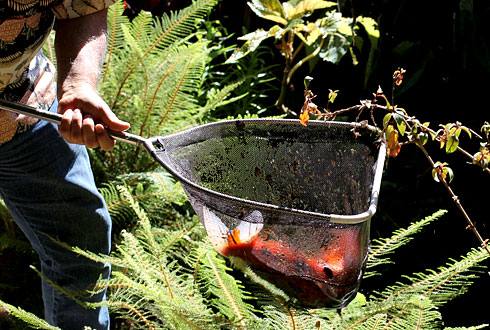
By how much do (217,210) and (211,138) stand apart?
0.82ft

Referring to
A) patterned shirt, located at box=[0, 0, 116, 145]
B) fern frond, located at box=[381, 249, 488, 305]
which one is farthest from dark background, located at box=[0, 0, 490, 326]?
patterned shirt, located at box=[0, 0, 116, 145]

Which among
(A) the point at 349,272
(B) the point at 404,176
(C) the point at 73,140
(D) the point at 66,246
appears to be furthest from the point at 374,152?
(B) the point at 404,176

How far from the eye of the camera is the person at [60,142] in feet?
4.00

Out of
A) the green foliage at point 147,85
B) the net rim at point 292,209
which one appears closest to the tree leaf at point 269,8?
the green foliage at point 147,85

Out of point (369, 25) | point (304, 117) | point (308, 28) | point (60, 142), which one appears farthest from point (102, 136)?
point (369, 25)

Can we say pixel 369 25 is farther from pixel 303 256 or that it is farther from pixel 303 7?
pixel 303 256

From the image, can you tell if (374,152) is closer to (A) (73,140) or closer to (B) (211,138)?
(B) (211,138)

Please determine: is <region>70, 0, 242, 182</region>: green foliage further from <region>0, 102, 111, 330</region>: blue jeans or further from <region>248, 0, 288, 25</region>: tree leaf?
<region>0, 102, 111, 330</region>: blue jeans

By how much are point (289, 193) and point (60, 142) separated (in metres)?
0.59

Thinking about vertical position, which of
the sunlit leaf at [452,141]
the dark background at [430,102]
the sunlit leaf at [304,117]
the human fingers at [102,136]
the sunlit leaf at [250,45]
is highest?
the sunlit leaf at [304,117]

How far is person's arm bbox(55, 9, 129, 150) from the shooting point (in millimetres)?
1181

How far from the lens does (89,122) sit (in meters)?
1.18

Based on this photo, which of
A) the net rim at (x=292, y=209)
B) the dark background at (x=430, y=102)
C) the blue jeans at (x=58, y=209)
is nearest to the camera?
the net rim at (x=292, y=209)

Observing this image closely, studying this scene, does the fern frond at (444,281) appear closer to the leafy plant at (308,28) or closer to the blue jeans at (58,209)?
the blue jeans at (58,209)
